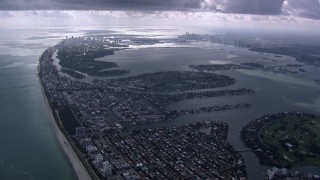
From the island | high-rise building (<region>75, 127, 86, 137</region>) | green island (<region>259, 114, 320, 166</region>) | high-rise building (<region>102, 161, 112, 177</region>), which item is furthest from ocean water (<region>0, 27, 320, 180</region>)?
high-rise building (<region>102, 161, 112, 177</region>)

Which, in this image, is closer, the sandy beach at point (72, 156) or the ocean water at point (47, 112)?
the sandy beach at point (72, 156)

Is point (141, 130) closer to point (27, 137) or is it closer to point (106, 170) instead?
point (106, 170)

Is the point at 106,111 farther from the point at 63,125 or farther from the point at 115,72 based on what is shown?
the point at 115,72

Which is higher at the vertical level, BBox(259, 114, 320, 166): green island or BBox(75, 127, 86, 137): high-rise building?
BBox(75, 127, 86, 137): high-rise building

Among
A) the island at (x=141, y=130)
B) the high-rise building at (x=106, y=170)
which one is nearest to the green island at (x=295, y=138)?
the island at (x=141, y=130)

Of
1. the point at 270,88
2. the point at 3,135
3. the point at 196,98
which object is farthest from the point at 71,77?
the point at 270,88

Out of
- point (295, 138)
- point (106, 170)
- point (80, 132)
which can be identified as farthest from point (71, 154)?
point (295, 138)

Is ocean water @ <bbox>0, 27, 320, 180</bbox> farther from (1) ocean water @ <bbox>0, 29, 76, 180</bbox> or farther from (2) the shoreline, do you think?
(2) the shoreline

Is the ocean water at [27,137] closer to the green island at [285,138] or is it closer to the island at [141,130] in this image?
the island at [141,130]
